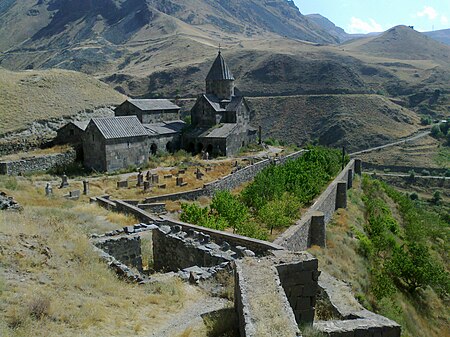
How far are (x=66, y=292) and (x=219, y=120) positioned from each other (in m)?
28.9

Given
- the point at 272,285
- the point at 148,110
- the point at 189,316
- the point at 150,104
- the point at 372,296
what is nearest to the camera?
the point at 272,285

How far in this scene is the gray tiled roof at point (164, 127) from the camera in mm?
31181

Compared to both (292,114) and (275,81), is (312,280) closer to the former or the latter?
(292,114)

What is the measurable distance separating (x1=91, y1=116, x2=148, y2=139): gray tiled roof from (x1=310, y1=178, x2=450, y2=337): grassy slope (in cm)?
1372

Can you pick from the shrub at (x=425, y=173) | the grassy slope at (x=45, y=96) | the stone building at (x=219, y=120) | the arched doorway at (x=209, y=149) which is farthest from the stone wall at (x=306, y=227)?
the shrub at (x=425, y=173)

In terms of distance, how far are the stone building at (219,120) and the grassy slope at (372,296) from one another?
13751mm

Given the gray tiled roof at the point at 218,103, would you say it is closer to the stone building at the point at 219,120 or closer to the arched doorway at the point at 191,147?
the stone building at the point at 219,120

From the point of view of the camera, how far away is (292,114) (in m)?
69.0

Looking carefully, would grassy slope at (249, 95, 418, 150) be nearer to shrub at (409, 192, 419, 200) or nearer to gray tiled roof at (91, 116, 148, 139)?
shrub at (409, 192, 419, 200)

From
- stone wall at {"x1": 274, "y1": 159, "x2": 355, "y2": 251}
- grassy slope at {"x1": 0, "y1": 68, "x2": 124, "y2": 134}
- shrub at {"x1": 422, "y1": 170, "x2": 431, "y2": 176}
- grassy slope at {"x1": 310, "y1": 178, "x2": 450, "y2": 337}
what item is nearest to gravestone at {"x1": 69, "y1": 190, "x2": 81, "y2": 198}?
stone wall at {"x1": 274, "y1": 159, "x2": 355, "y2": 251}

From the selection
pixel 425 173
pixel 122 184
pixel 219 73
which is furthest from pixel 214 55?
pixel 122 184

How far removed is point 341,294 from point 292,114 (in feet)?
206

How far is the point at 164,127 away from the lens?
3291 cm

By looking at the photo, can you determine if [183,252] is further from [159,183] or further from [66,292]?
[159,183]
